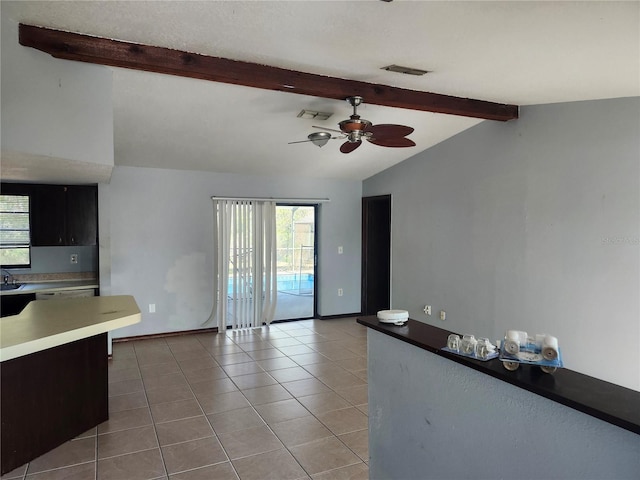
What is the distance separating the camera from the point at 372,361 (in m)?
2.28

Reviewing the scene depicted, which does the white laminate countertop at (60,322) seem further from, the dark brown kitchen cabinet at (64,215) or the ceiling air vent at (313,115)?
the ceiling air vent at (313,115)

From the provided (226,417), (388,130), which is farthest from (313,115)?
(226,417)

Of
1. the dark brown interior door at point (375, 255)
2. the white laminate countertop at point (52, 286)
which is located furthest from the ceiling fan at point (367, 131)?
the dark brown interior door at point (375, 255)

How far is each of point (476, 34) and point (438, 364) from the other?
177 centimetres

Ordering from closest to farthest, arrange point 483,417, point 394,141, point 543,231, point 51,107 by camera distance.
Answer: point 483,417 → point 51,107 → point 394,141 → point 543,231

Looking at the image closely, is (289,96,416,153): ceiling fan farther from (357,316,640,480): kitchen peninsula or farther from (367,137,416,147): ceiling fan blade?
(357,316,640,480): kitchen peninsula

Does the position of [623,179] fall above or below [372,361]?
above

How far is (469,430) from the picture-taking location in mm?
1673

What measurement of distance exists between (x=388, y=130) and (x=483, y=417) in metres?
2.33

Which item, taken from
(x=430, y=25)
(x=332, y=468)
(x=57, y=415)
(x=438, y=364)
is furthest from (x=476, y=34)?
(x=57, y=415)

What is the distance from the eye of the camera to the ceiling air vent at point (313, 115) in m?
4.05

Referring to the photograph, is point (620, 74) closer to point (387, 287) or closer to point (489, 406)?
point (489, 406)

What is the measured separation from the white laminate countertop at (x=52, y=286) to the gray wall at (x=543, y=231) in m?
4.03

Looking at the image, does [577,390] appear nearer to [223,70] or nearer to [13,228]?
[223,70]
